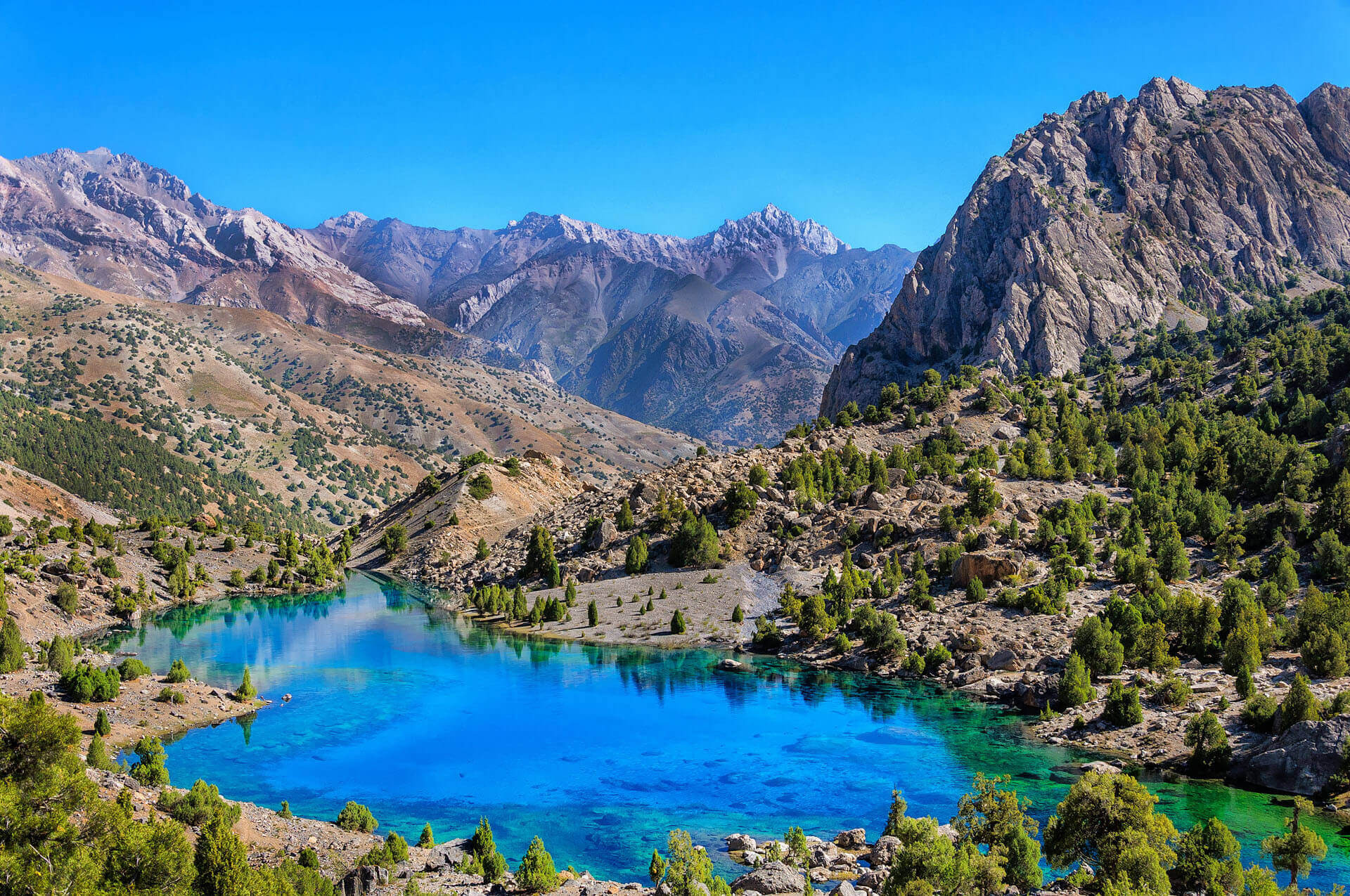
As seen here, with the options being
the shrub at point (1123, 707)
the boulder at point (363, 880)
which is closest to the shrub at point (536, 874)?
the boulder at point (363, 880)

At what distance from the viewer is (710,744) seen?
54312 millimetres

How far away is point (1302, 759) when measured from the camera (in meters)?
41.1

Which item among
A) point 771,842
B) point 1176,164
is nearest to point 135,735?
point 771,842

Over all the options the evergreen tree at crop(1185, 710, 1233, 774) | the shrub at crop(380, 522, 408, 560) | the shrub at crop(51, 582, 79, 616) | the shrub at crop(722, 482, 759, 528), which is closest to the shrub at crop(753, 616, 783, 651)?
the shrub at crop(722, 482, 759, 528)

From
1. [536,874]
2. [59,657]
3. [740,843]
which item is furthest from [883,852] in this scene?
[59,657]

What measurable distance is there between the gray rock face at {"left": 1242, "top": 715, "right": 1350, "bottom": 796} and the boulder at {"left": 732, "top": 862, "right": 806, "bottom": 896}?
2507 cm

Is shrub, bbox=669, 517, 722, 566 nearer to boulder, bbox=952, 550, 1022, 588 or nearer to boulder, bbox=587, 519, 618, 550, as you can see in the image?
boulder, bbox=587, 519, 618, 550

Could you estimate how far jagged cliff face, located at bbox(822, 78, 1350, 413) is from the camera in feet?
561

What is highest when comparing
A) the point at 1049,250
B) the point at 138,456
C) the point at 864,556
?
the point at 1049,250

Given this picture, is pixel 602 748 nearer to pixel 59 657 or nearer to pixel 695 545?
pixel 59 657

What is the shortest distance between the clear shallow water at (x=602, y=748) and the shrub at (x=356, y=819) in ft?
8.07

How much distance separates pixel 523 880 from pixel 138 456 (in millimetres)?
158241

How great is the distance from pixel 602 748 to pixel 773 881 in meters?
25.3

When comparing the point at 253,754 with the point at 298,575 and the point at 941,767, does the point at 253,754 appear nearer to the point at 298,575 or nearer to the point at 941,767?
the point at 941,767
